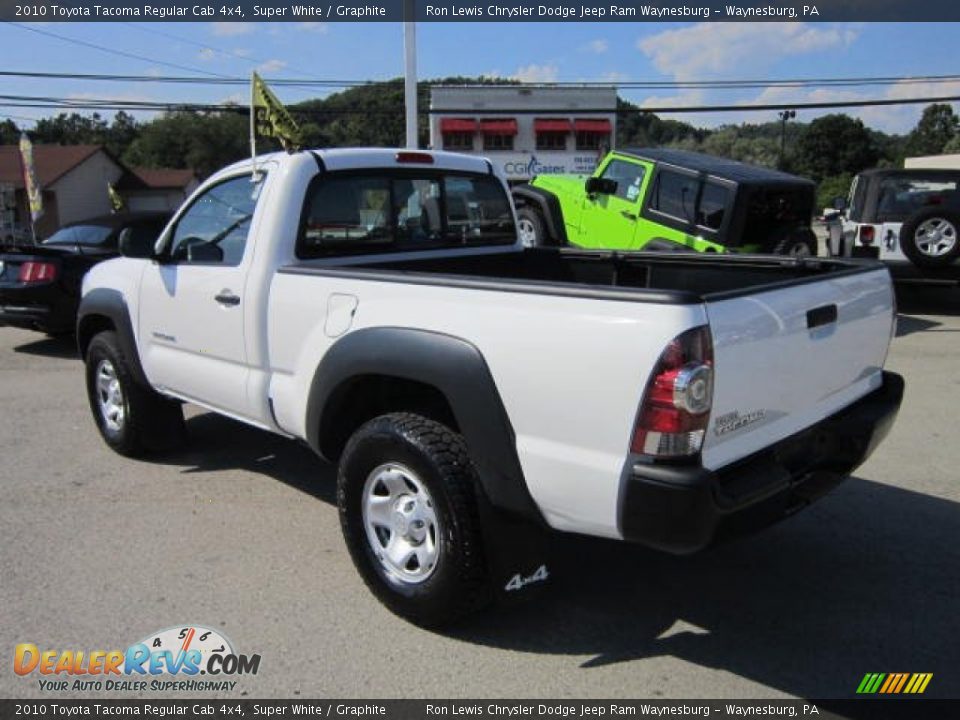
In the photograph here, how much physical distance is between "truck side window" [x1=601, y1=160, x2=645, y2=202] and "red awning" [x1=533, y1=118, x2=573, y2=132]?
74.3 feet

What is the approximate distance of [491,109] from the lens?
30516 millimetres

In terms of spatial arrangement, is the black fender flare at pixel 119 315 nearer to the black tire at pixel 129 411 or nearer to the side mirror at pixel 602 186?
the black tire at pixel 129 411

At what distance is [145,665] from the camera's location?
307 centimetres

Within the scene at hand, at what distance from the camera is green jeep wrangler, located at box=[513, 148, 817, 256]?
9.45 meters

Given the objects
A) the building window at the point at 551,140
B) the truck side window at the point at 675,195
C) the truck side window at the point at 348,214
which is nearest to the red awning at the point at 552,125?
the building window at the point at 551,140

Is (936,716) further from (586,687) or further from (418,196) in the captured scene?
(418,196)

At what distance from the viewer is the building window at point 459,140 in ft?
101

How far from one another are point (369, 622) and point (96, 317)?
332cm

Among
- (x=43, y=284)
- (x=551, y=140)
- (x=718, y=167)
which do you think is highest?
(x=551, y=140)

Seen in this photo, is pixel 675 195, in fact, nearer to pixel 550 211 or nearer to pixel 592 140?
pixel 550 211

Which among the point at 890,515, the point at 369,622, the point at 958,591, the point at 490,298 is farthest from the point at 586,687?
the point at 890,515

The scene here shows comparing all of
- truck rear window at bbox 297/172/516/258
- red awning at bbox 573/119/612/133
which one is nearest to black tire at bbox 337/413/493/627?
truck rear window at bbox 297/172/516/258

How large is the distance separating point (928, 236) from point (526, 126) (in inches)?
948

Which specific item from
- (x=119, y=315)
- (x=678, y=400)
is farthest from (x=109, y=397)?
(x=678, y=400)
